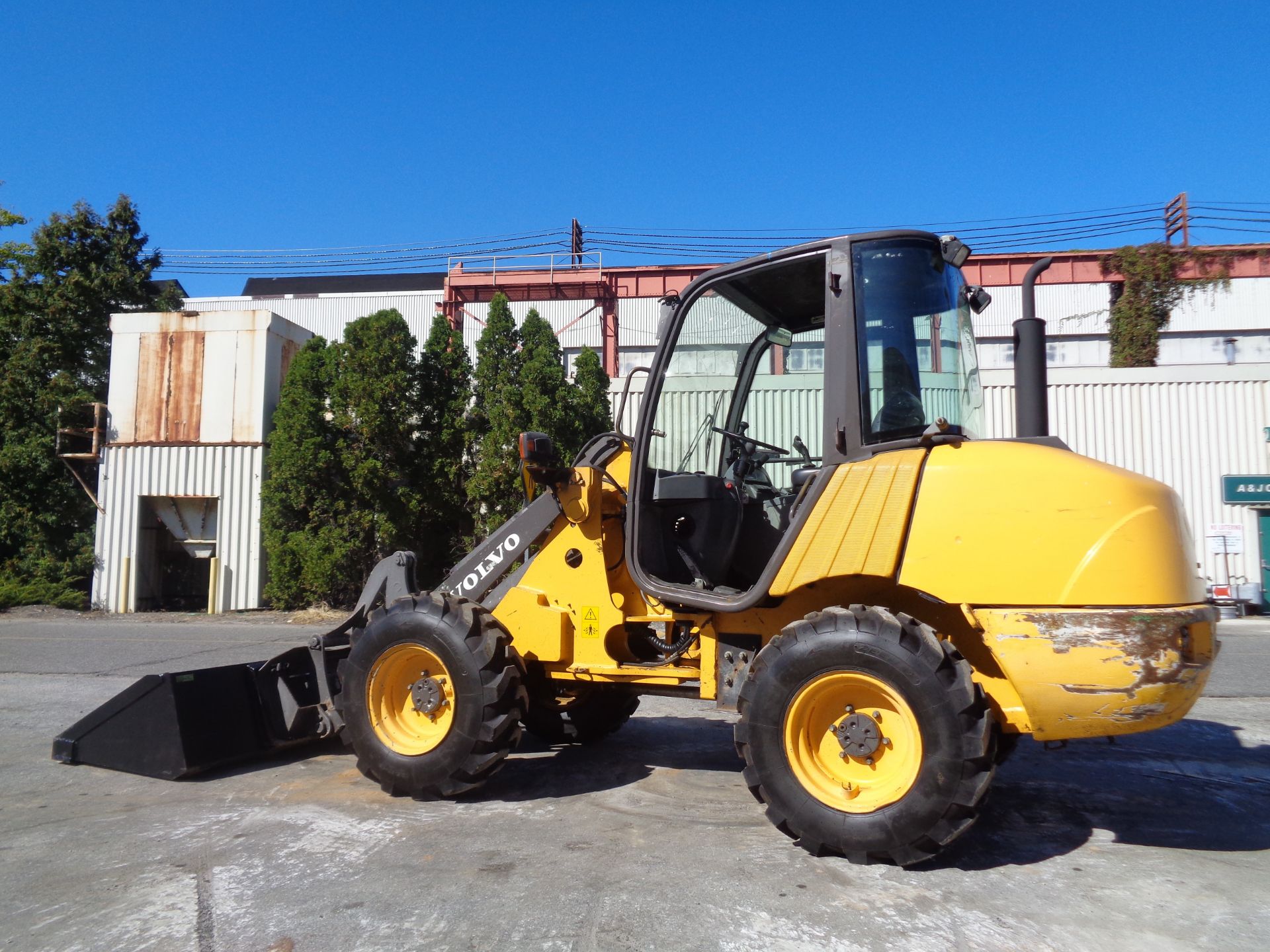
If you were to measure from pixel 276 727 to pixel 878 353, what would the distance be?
420cm

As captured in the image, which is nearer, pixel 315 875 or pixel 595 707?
pixel 315 875

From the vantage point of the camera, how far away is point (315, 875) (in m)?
3.76

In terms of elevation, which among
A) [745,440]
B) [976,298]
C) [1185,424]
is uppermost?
[1185,424]

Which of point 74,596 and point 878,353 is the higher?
point 878,353

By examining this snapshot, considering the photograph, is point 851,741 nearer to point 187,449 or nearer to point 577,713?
point 577,713

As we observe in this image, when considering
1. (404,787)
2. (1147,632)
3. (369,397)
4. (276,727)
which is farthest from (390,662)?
(369,397)

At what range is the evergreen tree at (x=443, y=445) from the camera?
1716cm

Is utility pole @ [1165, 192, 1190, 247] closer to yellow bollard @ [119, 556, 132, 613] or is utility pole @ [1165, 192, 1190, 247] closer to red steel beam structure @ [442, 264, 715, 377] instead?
red steel beam structure @ [442, 264, 715, 377]

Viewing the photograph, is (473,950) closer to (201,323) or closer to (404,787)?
(404,787)

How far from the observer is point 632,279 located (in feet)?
84.3

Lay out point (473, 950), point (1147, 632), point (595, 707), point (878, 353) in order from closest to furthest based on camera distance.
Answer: point (473, 950)
point (1147, 632)
point (878, 353)
point (595, 707)

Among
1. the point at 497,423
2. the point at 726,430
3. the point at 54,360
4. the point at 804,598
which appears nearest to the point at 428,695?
the point at 804,598

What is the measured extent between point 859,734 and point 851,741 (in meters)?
0.05

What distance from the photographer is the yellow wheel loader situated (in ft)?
12.0
